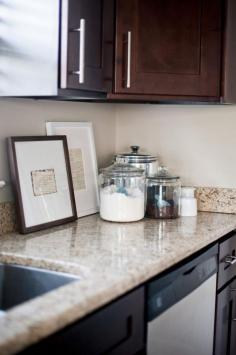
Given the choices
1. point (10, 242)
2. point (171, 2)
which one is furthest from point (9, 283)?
point (171, 2)

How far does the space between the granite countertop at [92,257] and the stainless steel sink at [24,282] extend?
2 cm

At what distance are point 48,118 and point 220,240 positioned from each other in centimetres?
86

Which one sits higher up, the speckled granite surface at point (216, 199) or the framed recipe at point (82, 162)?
the framed recipe at point (82, 162)

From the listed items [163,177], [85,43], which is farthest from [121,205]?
[85,43]

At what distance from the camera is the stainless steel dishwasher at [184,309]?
1518 millimetres

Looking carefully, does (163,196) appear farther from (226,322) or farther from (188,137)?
(226,322)

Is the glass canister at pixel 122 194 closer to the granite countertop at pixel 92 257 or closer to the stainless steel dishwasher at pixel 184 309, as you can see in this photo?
the granite countertop at pixel 92 257

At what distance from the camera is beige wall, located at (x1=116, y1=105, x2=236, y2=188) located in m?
2.38

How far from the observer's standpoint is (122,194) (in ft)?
6.82

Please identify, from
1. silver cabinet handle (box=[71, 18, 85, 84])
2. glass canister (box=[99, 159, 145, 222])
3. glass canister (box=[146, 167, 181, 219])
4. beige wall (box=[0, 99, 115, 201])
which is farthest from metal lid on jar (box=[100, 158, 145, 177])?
silver cabinet handle (box=[71, 18, 85, 84])

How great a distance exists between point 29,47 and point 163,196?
2.93 feet

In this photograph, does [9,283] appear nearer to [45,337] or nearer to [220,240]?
[45,337]

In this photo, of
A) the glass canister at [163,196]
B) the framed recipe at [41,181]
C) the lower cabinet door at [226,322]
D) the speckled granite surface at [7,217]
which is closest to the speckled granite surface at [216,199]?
the glass canister at [163,196]

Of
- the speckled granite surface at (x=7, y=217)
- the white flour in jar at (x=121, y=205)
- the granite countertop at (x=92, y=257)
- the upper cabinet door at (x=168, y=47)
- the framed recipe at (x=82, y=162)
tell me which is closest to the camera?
the granite countertop at (x=92, y=257)
